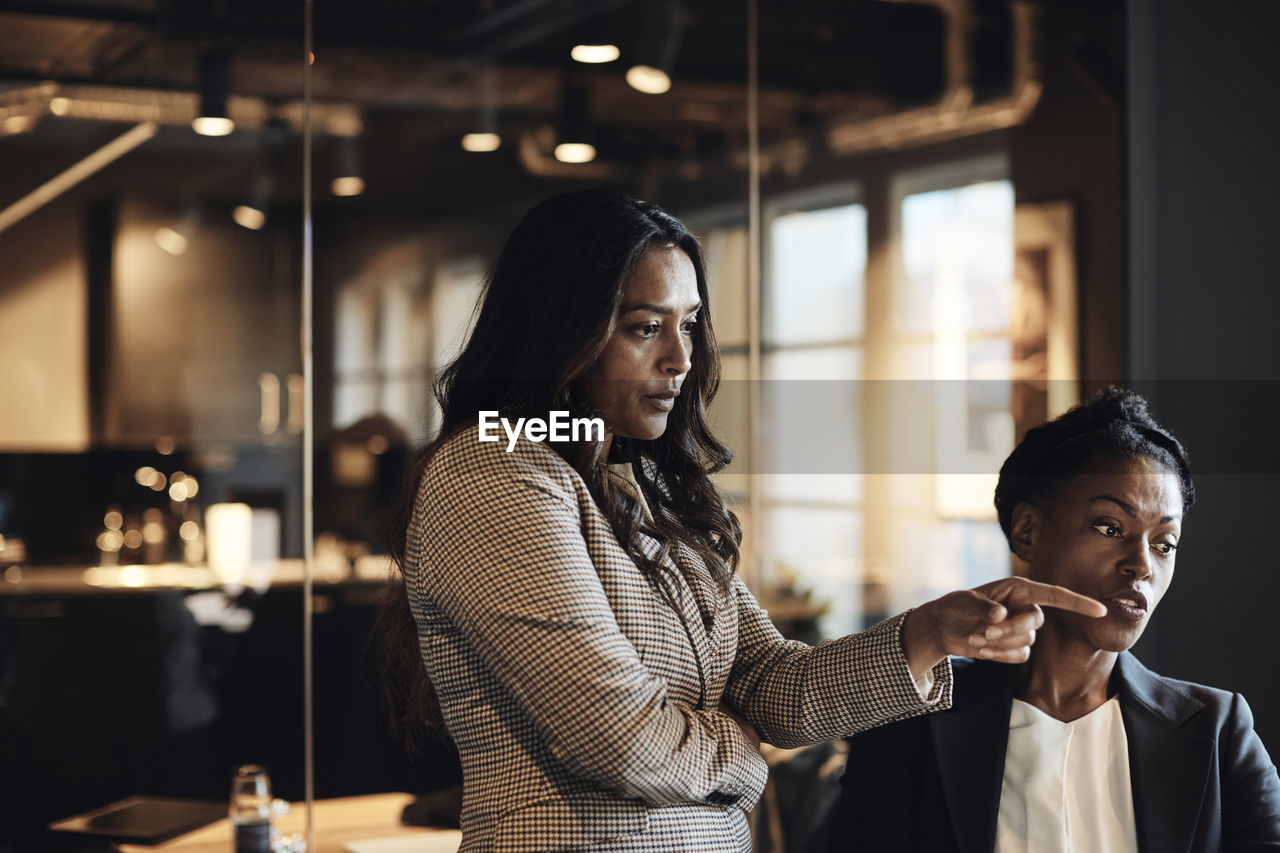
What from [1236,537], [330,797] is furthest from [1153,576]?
[330,797]

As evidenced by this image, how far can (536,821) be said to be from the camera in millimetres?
1138

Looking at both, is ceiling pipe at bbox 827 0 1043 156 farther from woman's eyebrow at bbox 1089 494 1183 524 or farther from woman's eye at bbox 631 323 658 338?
woman's eye at bbox 631 323 658 338

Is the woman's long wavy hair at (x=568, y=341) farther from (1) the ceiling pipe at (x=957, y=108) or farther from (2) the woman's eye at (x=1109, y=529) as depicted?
(1) the ceiling pipe at (x=957, y=108)

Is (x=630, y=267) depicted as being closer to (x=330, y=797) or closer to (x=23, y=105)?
(x=330, y=797)

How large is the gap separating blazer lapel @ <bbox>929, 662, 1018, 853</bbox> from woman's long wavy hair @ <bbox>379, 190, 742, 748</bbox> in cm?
33

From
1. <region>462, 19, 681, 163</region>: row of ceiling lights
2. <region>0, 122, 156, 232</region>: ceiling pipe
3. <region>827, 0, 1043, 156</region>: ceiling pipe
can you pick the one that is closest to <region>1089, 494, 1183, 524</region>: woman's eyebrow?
<region>827, 0, 1043, 156</region>: ceiling pipe

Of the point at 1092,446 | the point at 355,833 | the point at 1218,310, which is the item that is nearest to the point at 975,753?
the point at 1092,446

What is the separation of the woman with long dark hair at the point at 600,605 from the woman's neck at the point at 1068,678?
219 millimetres

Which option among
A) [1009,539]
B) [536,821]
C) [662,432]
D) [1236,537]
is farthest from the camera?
[1236,537]

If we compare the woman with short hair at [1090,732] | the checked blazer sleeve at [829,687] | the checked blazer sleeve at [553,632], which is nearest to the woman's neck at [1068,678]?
the woman with short hair at [1090,732]

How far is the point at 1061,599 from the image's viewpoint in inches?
45.5

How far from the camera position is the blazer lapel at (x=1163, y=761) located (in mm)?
1340

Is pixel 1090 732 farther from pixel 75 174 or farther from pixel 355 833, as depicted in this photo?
pixel 75 174

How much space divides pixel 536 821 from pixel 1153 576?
2.36 feet
